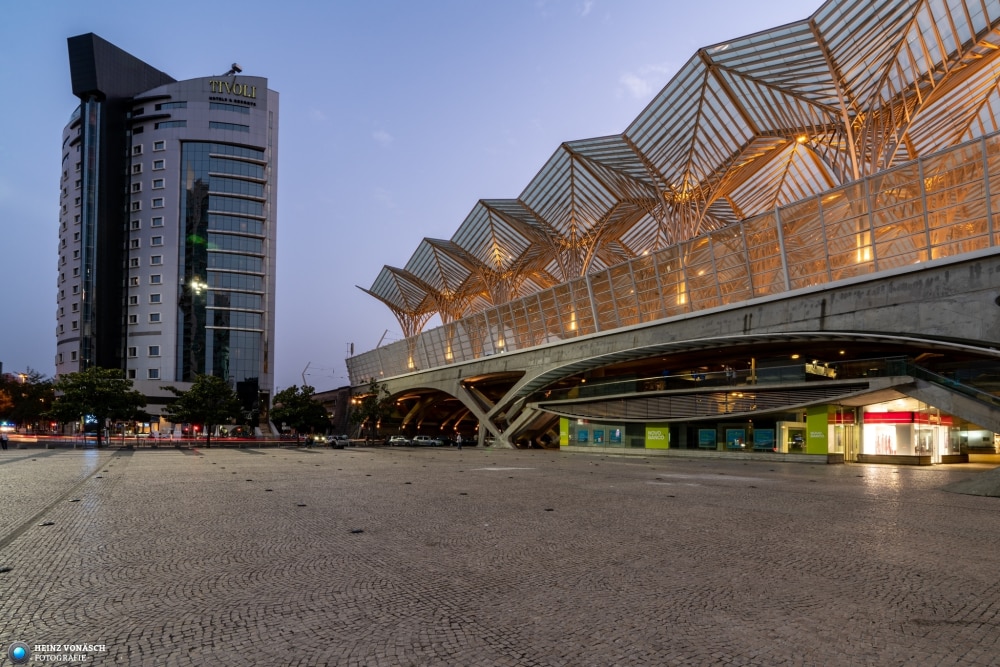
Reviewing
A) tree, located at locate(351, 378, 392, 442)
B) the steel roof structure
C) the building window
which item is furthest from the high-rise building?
the steel roof structure

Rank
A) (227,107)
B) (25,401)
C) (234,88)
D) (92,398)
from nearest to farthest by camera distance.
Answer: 1. (92,398)
2. (25,401)
3. (227,107)
4. (234,88)

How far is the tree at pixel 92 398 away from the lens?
46.0 meters

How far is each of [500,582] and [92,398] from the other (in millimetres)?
51625

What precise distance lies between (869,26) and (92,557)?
115 ft

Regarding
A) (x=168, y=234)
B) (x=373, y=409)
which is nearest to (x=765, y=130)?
(x=373, y=409)

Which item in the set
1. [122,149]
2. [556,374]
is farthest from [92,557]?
[122,149]

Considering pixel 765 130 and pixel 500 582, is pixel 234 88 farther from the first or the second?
pixel 500 582

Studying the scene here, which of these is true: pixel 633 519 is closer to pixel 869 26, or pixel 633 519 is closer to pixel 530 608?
pixel 530 608

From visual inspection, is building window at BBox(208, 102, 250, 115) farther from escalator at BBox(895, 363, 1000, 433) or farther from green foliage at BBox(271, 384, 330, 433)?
escalator at BBox(895, 363, 1000, 433)

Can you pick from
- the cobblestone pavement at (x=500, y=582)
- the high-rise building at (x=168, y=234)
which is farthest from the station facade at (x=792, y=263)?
the high-rise building at (x=168, y=234)

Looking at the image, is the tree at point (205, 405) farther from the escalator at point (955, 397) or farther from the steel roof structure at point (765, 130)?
the escalator at point (955, 397)

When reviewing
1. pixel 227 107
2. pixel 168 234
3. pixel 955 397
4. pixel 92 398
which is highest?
pixel 227 107

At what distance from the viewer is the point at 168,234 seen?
85.5m

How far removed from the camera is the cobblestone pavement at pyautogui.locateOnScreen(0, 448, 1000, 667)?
186 inches
